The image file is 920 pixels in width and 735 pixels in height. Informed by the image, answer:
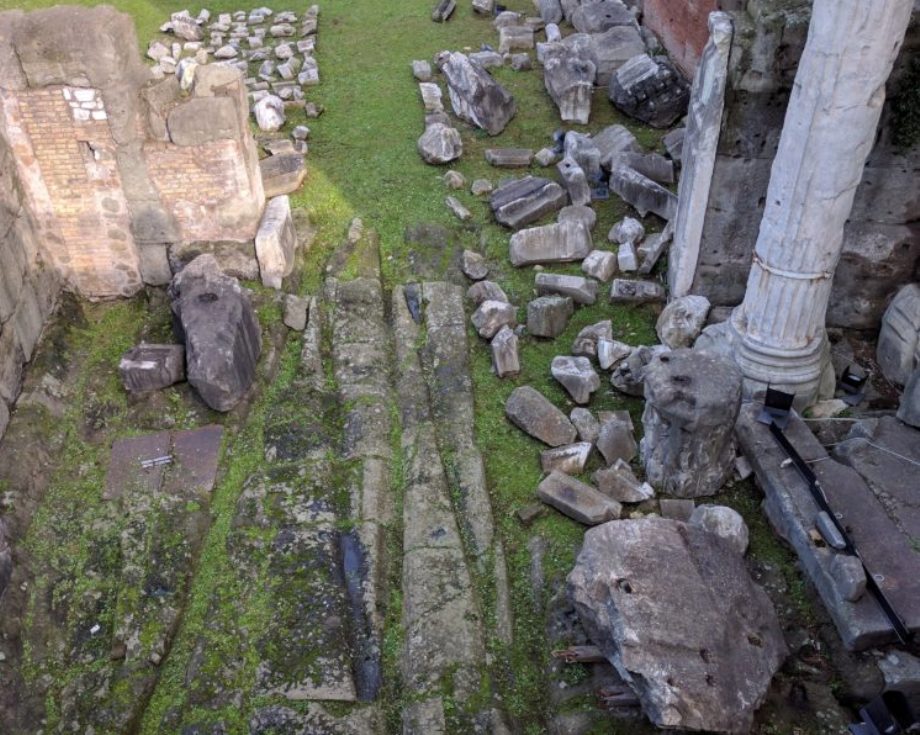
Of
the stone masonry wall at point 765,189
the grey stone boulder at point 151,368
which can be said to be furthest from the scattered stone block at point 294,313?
the stone masonry wall at point 765,189

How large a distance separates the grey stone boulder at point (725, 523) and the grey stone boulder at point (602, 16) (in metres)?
8.46

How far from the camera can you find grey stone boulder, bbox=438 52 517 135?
9859mm

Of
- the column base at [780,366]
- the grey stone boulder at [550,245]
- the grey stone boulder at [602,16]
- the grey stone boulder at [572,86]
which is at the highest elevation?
the grey stone boulder at [602,16]

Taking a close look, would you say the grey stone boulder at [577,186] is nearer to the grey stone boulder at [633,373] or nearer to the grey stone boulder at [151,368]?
the grey stone boulder at [633,373]

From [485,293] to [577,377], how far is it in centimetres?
141

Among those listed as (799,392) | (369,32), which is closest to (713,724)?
(799,392)

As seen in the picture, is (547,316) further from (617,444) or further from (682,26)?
(682,26)

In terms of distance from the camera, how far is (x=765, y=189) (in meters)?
6.44

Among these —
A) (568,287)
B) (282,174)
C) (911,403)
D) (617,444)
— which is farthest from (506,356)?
(282,174)

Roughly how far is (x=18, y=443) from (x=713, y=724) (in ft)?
15.5

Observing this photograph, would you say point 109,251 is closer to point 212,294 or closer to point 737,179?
point 212,294

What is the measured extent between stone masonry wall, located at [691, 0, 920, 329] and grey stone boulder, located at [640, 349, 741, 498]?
1653mm

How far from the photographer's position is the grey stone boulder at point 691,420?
203 inches

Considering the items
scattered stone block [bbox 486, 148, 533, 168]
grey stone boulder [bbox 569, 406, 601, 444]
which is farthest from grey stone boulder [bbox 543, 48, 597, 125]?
grey stone boulder [bbox 569, 406, 601, 444]
